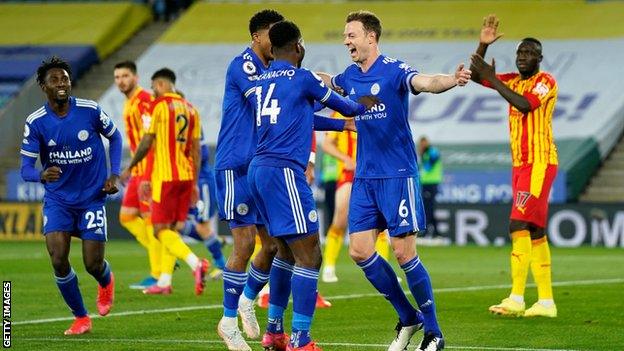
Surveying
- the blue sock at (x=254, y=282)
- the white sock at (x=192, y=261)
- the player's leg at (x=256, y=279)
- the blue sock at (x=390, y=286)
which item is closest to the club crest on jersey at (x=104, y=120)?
the player's leg at (x=256, y=279)

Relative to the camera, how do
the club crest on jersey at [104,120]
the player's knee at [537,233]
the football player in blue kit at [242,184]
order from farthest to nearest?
the player's knee at [537,233] → the club crest on jersey at [104,120] → the football player in blue kit at [242,184]

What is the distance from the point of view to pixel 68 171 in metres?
11.4

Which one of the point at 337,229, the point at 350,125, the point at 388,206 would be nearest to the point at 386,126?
the point at 350,125

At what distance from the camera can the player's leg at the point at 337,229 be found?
16.0 meters

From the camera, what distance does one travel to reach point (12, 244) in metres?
25.9

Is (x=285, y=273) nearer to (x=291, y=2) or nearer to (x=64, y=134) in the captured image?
(x=64, y=134)

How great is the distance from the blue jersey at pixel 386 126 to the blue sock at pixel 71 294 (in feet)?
9.03

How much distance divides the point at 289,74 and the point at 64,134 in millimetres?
2634

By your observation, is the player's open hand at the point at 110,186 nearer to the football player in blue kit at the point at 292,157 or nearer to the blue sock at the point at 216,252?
the football player in blue kit at the point at 292,157

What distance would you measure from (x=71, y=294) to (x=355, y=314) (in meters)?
2.72

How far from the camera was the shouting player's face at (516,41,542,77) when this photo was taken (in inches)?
489

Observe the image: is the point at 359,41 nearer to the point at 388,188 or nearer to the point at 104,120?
the point at 388,188

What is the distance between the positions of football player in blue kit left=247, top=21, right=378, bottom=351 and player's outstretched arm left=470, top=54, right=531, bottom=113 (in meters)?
1.83

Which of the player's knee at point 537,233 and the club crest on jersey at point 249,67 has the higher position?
the club crest on jersey at point 249,67
